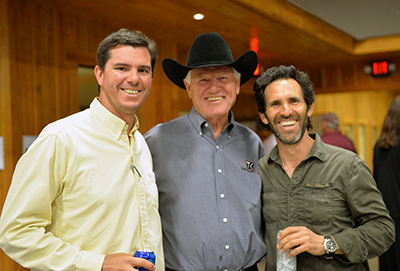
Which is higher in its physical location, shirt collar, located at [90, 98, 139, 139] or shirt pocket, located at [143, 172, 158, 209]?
shirt collar, located at [90, 98, 139, 139]

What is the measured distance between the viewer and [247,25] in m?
4.47

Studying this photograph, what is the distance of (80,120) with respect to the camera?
5.36 feet

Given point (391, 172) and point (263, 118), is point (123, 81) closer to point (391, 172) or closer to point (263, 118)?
point (263, 118)

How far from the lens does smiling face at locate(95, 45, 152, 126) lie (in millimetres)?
1722

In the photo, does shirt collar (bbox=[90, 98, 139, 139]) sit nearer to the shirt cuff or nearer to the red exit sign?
the shirt cuff

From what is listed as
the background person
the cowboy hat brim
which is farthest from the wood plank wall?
the background person

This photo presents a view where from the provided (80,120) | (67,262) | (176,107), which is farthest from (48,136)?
(176,107)

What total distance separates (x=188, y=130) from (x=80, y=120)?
2.34 ft

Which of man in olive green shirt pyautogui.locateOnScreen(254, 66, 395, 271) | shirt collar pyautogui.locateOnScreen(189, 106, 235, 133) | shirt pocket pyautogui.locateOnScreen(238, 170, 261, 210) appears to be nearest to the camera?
man in olive green shirt pyautogui.locateOnScreen(254, 66, 395, 271)

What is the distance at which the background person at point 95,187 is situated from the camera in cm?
142

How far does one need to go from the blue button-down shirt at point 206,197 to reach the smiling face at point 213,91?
6 cm

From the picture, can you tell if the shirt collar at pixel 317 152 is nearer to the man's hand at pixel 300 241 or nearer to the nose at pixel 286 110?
the nose at pixel 286 110

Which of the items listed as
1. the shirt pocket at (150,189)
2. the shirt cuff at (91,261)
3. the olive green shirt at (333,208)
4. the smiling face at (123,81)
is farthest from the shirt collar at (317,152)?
Result: the shirt cuff at (91,261)

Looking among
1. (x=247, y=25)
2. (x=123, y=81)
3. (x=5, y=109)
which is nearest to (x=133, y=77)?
(x=123, y=81)
